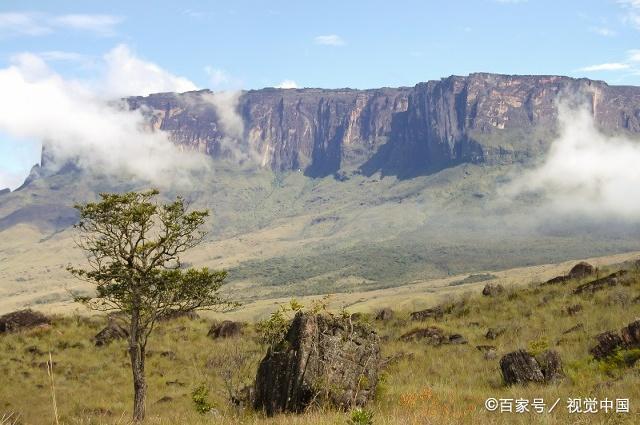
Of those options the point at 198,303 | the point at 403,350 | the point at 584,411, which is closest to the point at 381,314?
the point at 403,350

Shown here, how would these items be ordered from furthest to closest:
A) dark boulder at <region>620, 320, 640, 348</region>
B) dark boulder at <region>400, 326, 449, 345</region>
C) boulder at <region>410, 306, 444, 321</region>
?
boulder at <region>410, 306, 444, 321</region>, dark boulder at <region>400, 326, 449, 345</region>, dark boulder at <region>620, 320, 640, 348</region>

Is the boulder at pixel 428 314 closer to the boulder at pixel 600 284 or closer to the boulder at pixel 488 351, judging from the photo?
the boulder at pixel 600 284

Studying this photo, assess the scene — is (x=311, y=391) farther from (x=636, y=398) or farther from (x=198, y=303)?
(x=198, y=303)

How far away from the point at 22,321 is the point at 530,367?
96.7 feet

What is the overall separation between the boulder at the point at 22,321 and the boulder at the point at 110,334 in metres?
4.36

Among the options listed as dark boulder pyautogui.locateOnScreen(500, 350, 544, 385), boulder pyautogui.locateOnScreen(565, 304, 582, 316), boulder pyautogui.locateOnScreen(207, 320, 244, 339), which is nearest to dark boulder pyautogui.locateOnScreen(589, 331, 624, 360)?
dark boulder pyautogui.locateOnScreen(500, 350, 544, 385)

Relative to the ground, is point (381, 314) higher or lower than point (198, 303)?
lower

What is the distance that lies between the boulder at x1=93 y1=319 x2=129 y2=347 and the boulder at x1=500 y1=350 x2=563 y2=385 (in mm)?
21188

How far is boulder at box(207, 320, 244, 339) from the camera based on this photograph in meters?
31.7

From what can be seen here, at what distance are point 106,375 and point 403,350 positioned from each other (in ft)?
43.8

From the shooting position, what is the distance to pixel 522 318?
24.5 metres

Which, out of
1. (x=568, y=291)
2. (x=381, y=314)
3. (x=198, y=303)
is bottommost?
(x=381, y=314)

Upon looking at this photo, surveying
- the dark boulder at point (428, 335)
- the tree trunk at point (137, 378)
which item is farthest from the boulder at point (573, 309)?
the tree trunk at point (137, 378)

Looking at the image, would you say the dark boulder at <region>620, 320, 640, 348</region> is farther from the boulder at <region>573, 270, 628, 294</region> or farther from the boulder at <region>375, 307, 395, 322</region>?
the boulder at <region>375, 307, 395, 322</region>
